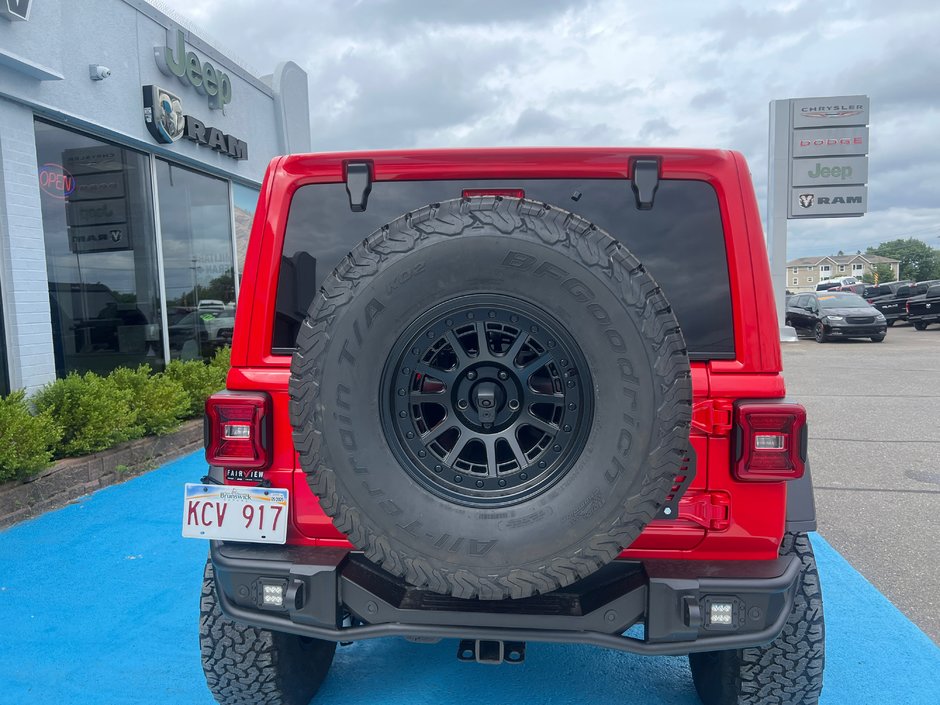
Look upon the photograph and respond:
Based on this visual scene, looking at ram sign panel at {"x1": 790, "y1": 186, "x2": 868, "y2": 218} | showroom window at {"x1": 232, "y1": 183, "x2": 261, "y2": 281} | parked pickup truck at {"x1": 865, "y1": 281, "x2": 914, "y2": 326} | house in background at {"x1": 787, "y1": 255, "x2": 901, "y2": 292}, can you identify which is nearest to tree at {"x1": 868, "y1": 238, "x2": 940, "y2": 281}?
house in background at {"x1": 787, "y1": 255, "x2": 901, "y2": 292}

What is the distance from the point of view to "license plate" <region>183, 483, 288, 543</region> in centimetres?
194

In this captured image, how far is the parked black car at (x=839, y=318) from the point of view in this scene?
19.3 m

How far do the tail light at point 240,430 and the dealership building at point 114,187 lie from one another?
4.80 meters

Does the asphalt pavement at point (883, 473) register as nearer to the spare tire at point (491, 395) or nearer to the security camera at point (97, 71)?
the spare tire at point (491, 395)

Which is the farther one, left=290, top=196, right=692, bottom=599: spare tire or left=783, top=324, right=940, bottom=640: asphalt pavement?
left=783, top=324, right=940, bottom=640: asphalt pavement

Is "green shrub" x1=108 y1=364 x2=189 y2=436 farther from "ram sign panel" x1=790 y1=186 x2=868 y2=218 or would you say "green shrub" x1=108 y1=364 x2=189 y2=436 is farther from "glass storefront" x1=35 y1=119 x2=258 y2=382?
"ram sign panel" x1=790 y1=186 x2=868 y2=218

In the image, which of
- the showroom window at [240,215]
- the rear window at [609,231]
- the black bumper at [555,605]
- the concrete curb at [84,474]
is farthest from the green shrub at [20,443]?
the showroom window at [240,215]

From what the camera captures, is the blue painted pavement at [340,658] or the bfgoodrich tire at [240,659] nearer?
the bfgoodrich tire at [240,659]

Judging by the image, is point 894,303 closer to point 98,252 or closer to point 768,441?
point 98,252

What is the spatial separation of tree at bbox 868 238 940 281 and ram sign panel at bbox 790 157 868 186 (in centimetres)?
8459

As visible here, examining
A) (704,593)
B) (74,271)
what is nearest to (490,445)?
(704,593)

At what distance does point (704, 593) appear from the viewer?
178 centimetres

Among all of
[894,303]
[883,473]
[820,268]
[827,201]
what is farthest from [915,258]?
[883,473]

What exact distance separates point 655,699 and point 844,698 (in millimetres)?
759
